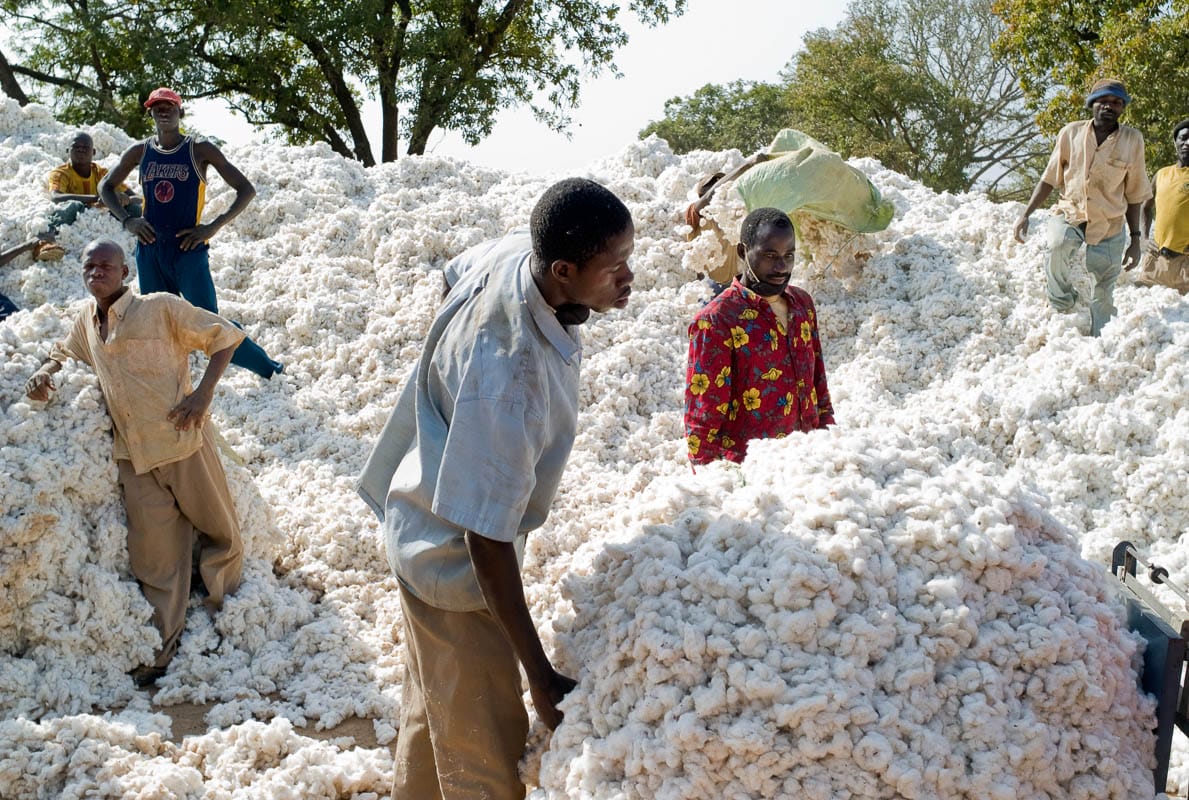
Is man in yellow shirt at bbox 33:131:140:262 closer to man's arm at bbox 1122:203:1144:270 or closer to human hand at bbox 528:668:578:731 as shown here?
human hand at bbox 528:668:578:731

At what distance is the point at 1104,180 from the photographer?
189 inches

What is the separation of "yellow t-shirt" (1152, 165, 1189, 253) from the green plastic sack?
1488mm

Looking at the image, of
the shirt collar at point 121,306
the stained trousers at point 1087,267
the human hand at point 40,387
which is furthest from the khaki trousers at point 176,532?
the stained trousers at point 1087,267

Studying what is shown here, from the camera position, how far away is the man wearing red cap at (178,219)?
476cm

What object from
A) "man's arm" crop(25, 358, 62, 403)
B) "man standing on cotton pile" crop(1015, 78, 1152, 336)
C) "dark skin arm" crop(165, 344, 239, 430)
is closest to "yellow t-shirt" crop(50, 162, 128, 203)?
"man's arm" crop(25, 358, 62, 403)

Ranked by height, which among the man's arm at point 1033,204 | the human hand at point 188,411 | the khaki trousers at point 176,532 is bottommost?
the khaki trousers at point 176,532

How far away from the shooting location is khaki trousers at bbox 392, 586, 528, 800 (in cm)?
178

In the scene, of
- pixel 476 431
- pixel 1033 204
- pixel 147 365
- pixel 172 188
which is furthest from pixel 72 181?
pixel 476 431

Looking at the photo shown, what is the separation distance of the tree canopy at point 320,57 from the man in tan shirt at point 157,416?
364 inches

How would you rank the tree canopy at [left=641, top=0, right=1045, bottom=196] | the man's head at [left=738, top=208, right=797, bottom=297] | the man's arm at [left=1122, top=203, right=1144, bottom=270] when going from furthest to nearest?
1. the tree canopy at [left=641, top=0, right=1045, bottom=196]
2. the man's arm at [left=1122, top=203, right=1144, bottom=270]
3. the man's head at [left=738, top=208, right=797, bottom=297]

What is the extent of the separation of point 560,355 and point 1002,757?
956mm

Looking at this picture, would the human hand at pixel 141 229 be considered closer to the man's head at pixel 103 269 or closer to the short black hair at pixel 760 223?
the man's head at pixel 103 269

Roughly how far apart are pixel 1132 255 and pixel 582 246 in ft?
14.2

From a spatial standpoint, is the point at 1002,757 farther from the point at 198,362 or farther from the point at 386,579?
the point at 198,362
